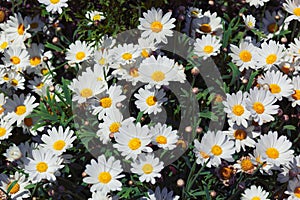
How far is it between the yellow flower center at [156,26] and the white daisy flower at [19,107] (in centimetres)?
71

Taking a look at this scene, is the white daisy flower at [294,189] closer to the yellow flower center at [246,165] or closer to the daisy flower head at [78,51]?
the yellow flower center at [246,165]

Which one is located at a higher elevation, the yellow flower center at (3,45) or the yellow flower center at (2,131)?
the yellow flower center at (3,45)

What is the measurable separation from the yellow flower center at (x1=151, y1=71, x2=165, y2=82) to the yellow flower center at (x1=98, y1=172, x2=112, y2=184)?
516 mm

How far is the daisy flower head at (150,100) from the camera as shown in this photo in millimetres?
2721

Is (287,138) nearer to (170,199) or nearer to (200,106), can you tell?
(200,106)

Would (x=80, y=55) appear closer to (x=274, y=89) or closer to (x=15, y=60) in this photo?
(x=15, y=60)

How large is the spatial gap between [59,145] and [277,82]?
3.66ft

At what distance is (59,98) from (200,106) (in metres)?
0.71

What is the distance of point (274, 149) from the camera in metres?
2.70

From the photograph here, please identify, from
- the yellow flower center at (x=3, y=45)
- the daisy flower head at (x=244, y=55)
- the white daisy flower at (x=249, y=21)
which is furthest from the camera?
the yellow flower center at (x=3, y=45)

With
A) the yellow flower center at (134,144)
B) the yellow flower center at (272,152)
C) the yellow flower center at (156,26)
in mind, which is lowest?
the yellow flower center at (272,152)

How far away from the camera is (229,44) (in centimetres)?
320

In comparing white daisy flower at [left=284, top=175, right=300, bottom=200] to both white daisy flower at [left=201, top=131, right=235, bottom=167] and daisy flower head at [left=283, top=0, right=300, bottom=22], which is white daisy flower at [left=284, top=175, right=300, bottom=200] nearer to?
white daisy flower at [left=201, top=131, right=235, bottom=167]

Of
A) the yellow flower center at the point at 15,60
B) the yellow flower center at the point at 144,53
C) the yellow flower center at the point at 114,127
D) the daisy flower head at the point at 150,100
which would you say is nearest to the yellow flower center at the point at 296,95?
the daisy flower head at the point at 150,100
